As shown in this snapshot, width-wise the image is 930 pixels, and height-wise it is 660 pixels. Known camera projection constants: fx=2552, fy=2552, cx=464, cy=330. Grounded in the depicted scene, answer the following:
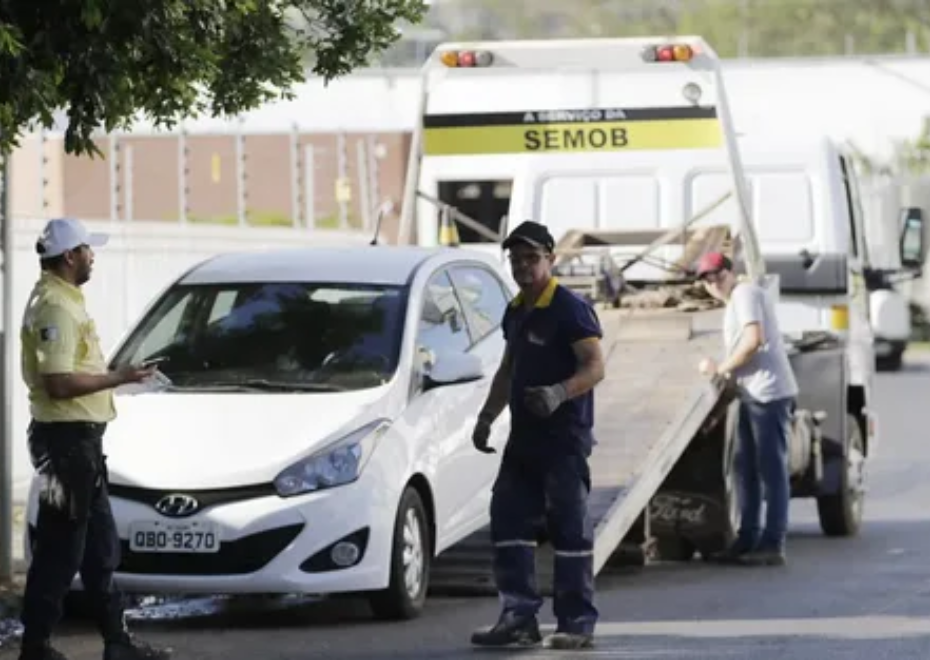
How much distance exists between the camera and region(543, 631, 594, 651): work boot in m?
10.7

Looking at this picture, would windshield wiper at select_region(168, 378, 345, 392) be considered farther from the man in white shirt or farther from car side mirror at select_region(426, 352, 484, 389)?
the man in white shirt

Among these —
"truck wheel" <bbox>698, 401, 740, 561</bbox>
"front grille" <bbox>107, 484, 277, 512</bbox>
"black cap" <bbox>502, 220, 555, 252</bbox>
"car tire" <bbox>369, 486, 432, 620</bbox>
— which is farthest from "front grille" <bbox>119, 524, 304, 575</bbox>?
"truck wheel" <bbox>698, 401, 740, 561</bbox>

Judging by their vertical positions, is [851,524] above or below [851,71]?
below

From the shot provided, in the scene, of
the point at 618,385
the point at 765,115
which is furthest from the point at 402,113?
the point at 618,385

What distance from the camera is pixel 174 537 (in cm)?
1109

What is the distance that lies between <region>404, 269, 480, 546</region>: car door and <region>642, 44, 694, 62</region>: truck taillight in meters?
3.44

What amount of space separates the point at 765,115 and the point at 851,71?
3360 mm

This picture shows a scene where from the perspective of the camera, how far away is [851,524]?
1656cm

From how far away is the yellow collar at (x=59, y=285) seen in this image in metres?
9.88

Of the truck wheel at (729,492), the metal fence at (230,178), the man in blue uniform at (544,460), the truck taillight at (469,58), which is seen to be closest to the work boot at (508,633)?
the man in blue uniform at (544,460)

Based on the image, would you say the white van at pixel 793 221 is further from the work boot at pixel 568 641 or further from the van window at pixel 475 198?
the work boot at pixel 568 641

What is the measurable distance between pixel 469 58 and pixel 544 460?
6.05 meters

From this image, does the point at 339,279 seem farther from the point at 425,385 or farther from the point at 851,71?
the point at 851,71

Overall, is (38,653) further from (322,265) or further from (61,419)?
(322,265)
